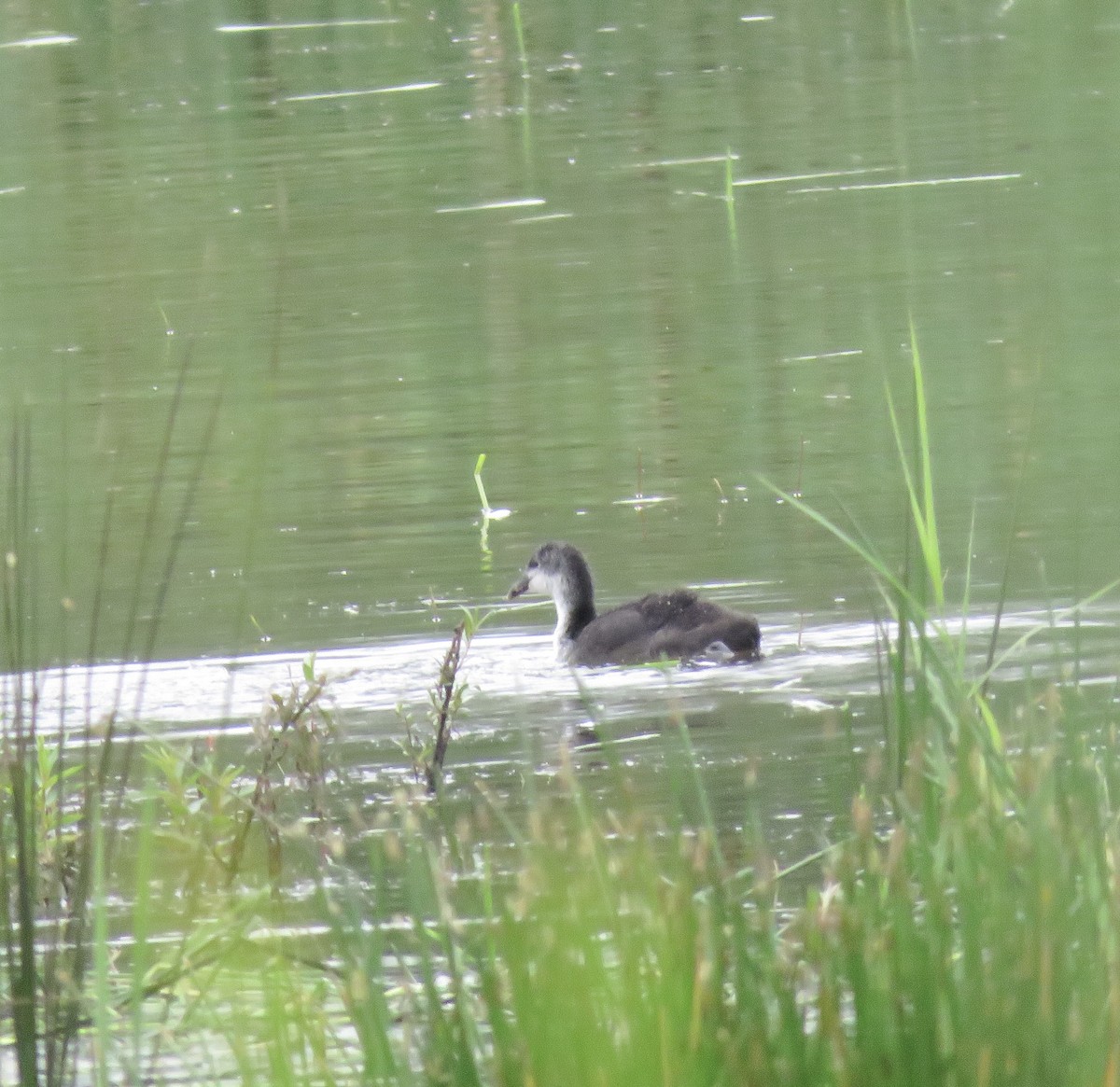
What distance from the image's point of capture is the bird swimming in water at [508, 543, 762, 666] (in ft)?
26.7

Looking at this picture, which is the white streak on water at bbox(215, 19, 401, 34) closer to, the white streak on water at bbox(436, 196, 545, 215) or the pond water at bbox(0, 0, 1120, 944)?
the pond water at bbox(0, 0, 1120, 944)

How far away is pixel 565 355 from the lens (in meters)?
12.8

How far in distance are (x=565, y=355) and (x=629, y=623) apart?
4287mm

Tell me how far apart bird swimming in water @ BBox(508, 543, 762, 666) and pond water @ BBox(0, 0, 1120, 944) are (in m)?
0.10

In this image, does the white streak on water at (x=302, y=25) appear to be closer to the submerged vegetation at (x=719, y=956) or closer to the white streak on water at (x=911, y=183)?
the white streak on water at (x=911, y=183)

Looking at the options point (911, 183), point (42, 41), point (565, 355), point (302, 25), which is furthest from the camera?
point (302, 25)

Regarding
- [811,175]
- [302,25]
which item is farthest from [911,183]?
[302,25]

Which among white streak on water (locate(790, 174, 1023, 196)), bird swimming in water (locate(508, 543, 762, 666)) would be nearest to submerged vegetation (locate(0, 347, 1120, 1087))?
bird swimming in water (locate(508, 543, 762, 666))

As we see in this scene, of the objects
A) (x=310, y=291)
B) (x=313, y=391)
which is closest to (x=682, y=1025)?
(x=313, y=391)

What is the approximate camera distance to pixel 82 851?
440cm

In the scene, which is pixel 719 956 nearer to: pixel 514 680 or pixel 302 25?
pixel 514 680

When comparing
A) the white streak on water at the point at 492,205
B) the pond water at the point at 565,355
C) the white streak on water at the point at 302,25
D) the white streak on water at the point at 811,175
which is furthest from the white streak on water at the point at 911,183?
the white streak on water at the point at 302,25

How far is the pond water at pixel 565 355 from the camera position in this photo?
8.07 m

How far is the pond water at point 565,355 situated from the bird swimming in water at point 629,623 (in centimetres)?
10
